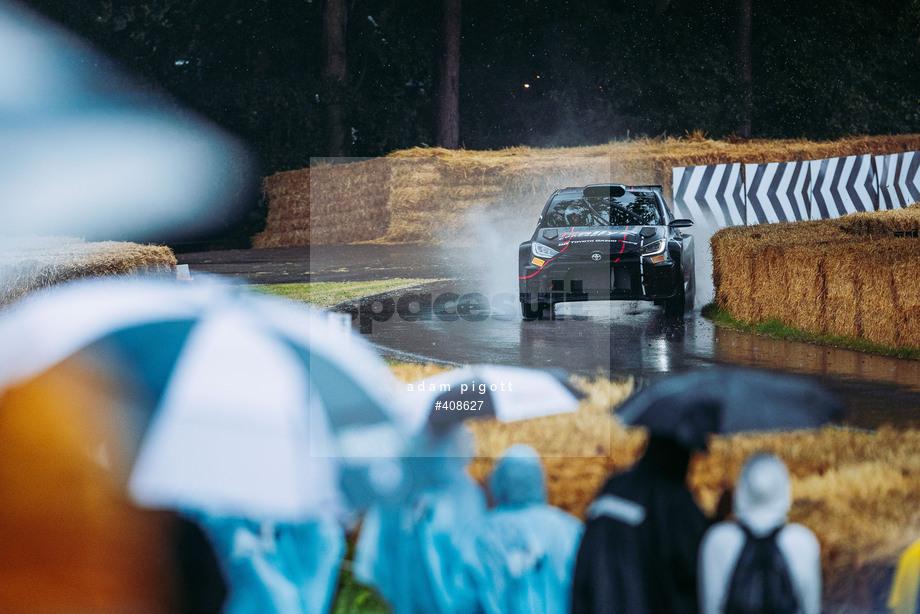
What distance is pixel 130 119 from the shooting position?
26.8 meters

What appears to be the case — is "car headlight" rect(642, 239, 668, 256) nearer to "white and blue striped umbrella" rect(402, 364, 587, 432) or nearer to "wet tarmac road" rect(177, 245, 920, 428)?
"wet tarmac road" rect(177, 245, 920, 428)

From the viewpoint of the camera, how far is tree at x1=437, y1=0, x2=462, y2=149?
104ft

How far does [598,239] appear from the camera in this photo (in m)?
9.33

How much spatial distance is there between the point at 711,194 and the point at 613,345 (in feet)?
32.7

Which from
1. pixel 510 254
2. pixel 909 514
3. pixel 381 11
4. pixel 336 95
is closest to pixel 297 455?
pixel 909 514

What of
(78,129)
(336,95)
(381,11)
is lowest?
(78,129)

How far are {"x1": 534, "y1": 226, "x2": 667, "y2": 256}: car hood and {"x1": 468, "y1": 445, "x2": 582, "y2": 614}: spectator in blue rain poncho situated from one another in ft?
21.4

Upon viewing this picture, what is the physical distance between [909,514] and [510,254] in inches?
735

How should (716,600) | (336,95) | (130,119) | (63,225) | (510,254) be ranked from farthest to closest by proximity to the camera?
(336,95) → (130,119) → (63,225) → (510,254) → (716,600)

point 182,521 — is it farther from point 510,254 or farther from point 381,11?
point 381,11

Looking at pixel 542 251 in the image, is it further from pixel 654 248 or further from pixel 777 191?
pixel 777 191

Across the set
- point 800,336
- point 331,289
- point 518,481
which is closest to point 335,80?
→ point 331,289

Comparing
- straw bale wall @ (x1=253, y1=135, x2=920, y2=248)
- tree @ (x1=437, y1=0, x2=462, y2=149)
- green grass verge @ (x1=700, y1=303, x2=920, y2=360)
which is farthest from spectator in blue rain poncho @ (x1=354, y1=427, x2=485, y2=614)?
tree @ (x1=437, y1=0, x2=462, y2=149)

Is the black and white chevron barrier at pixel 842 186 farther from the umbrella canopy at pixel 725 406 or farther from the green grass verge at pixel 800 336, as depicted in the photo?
the umbrella canopy at pixel 725 406
